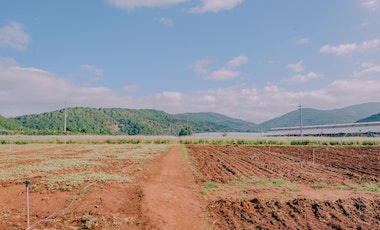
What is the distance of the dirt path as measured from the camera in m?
7.04

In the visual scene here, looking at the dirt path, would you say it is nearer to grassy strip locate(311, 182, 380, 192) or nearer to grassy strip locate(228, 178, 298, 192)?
grassy strip locate(228, 178, 298, 192)

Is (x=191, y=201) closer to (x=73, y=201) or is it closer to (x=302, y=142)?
(x=73, y=201)

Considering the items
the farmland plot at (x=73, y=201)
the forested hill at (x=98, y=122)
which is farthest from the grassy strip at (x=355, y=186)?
the forested hill at (x=98, y=122)

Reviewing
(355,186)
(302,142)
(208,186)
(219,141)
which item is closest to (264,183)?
(208,186)

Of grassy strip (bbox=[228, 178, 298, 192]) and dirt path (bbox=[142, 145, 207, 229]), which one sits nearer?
dirt path (bbox=[142, 145, 207, 229])

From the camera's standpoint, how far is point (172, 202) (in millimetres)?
8914

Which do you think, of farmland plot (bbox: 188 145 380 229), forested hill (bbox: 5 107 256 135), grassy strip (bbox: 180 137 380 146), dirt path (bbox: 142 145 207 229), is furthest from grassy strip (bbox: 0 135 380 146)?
forested hill (bbox: 5 107 256 135)

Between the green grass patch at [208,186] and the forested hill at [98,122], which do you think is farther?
the forested hill at [98,122]

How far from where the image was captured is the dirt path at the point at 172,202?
7.04m

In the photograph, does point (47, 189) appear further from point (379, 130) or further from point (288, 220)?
point (379, 130)

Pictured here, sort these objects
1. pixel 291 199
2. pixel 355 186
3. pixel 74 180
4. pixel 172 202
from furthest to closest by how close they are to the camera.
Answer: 1. pixel 74 180
2. pixel 355 186
3. pixel 291 199
4. pixel 172 202

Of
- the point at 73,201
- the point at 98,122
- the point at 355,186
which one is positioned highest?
the point at 98,122

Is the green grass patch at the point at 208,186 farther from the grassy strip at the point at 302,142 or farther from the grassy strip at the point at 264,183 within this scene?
the grassy strip at the point at 302,142

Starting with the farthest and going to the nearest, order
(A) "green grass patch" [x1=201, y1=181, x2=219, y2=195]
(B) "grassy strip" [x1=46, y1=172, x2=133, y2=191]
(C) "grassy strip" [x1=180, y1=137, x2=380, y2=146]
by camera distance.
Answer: (C) "grassy strip" [x1=180, y1=137, x2=380, y2=146] < (B) "grassy strip" [x1=46, y1=172, x2=133, y2=191] < (A) "green grass patch" [x1=201, y1=181, x2=219, y2=195]
